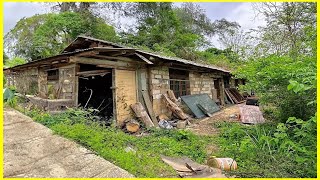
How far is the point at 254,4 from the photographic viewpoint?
402 inches

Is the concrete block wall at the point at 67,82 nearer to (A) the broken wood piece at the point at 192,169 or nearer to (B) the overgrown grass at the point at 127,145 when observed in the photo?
(B) the overgrown grass at the point at 127,145

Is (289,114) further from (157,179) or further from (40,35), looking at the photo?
(40,35)

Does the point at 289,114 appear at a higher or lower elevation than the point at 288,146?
higher

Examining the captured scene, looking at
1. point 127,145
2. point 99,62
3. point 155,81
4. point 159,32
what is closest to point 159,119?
point 155,81

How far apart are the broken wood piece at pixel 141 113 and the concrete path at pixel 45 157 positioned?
3.57 metres

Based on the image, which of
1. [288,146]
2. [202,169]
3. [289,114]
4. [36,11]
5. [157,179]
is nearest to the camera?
[157,179]

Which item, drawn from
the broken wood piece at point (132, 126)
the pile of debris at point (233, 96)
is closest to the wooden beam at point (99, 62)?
the broken wood piece at point (132, 126)

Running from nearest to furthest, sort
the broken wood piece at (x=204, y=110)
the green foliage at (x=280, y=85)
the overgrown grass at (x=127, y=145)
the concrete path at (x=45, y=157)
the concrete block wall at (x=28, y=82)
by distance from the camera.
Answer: the concrete path at (x=45, y=157) → the overgrown grass at (x=127, y=145) → the green foliage at (x=280, y=85) → the concrete block wall at (x=28, y=82) → the broken wood piece at (x=204, y=110)

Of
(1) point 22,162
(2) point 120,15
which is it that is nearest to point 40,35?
(2) point 120,15

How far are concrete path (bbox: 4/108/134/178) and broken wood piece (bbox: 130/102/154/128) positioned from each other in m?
3.57

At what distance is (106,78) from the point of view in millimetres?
10031

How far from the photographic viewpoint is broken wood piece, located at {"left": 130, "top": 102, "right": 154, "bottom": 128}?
757cm

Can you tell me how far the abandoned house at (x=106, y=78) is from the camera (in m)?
7.06

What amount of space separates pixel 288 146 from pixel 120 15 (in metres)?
18.1
